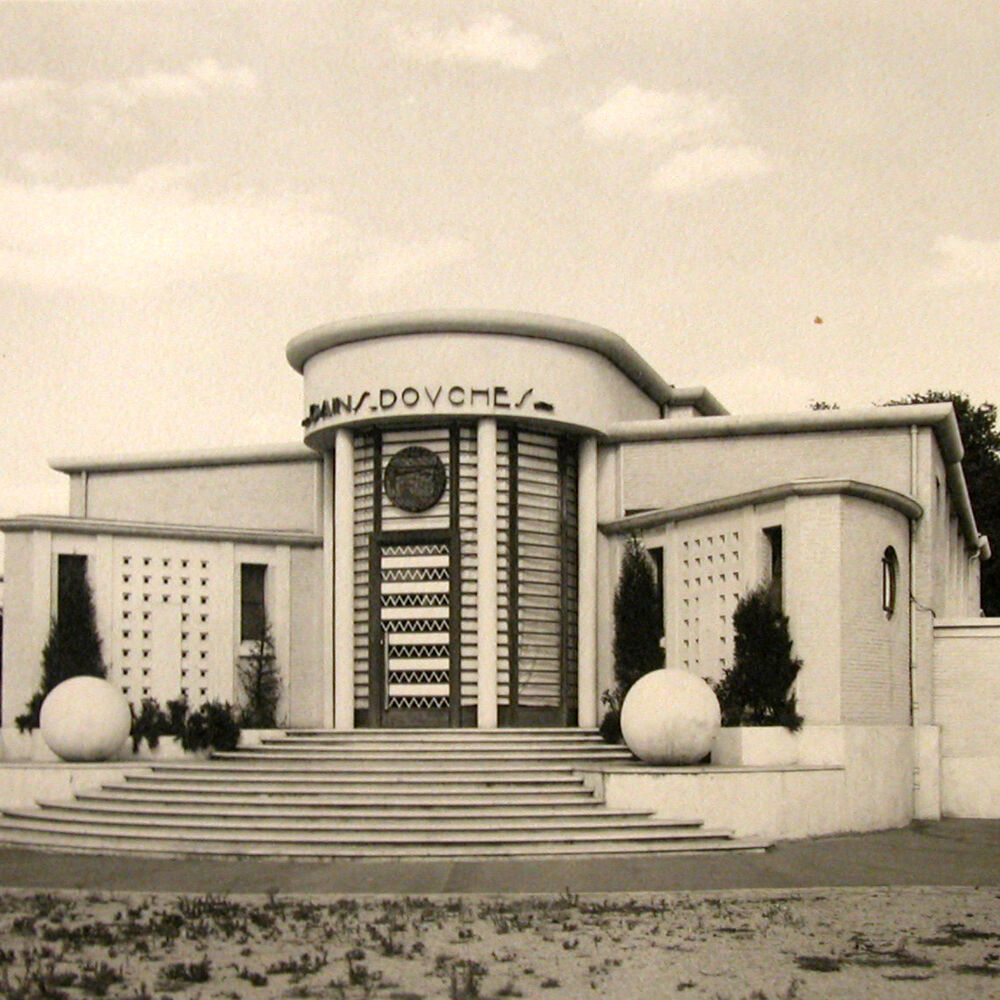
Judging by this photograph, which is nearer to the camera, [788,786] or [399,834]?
[399,834]

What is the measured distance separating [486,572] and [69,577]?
7.55 m

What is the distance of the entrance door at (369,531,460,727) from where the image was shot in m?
27.1

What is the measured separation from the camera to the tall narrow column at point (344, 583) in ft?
90.4

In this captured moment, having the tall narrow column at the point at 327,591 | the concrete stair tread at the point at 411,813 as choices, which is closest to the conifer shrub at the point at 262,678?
the tall narrow column at the point at 327,591

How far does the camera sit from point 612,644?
2780cm

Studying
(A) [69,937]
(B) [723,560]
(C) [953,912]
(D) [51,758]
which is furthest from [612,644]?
(A) [69,937]

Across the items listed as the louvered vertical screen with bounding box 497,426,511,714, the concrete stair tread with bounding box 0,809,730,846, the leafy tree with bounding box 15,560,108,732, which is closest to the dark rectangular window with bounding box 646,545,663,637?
the louvered vertical screen with bounding box 497,426,511,714

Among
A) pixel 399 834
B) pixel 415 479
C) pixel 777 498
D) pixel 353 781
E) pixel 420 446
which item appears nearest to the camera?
pixel 399 834

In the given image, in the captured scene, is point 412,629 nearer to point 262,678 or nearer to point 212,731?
point 262,678

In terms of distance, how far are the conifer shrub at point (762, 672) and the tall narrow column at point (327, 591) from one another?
843 centimetres

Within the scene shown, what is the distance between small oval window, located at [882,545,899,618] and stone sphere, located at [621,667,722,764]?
13.0 ft

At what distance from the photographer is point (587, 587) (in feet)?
93.4

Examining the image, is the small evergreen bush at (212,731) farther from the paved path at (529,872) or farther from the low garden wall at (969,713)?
the low garden wall at (969,713)

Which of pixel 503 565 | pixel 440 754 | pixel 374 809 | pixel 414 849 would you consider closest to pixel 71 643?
pixel 503 565
